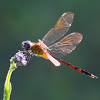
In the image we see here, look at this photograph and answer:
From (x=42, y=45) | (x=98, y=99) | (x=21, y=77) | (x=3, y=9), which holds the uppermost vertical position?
(x=3, y=9)

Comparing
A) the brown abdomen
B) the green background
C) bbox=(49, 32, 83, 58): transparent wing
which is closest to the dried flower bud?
the brown abdomen

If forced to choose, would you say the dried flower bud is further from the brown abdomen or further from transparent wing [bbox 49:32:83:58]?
transparent wing [bbox 49:32:83:58]

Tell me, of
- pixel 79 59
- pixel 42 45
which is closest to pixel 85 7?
pixel 79 59

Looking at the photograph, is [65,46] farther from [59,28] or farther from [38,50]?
[38,50]

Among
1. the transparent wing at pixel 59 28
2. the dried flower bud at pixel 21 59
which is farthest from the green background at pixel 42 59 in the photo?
the dried flower bud at pixel 21 59

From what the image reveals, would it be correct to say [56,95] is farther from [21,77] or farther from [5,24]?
[5,24]

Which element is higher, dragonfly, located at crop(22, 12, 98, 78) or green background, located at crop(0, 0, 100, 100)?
green background, located at crop(0, 0, 100, 100)
